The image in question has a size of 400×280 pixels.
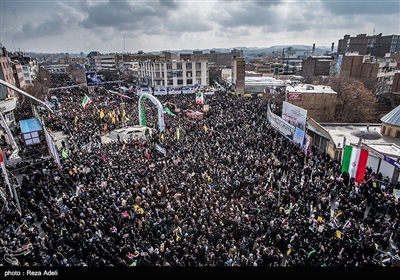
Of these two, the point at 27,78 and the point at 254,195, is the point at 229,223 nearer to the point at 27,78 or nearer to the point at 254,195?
the point at 254,195

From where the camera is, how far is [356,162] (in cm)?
1106

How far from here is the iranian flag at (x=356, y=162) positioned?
1077 cm

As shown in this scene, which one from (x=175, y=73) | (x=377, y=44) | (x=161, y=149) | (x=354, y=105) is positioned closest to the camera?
(x=161, y=149)

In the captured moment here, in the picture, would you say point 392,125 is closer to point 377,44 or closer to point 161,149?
point 161,149

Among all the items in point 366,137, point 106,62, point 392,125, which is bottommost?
point 366,137

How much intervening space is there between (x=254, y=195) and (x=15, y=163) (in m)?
14.3

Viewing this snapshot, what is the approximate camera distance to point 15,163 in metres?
16.2

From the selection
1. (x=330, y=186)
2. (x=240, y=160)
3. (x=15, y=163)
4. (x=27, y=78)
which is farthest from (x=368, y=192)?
(x=27, y=78)

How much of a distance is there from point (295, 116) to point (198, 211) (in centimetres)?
1148

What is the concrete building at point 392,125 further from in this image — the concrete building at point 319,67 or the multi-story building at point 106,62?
the multi-story building at point 106,62

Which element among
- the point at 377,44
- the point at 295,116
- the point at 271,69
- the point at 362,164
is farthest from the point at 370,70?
the point at 377,44

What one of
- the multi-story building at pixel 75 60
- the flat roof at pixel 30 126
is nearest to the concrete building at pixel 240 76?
the flat roof at pixel 30 126

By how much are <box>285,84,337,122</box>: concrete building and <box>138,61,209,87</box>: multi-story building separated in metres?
28.3

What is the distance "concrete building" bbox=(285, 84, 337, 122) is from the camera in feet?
78.3
